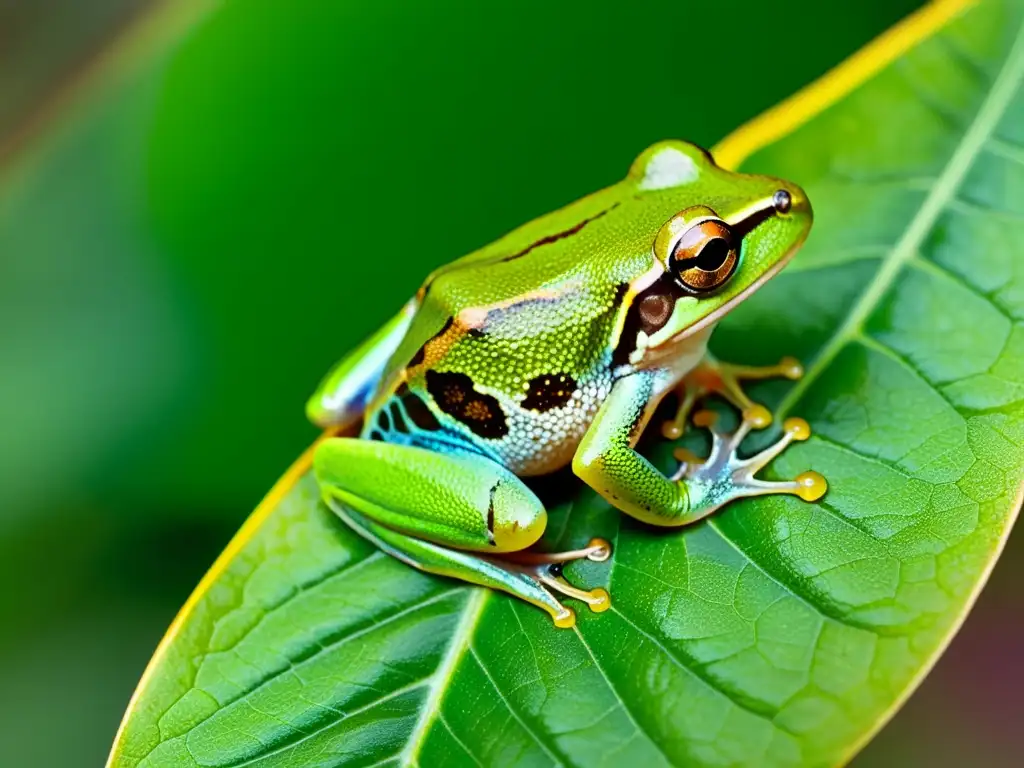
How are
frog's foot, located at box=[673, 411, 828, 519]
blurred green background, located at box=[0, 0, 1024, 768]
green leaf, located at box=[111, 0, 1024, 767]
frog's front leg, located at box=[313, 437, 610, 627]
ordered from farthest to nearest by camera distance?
blurred green background, located at box=[0, 0, 1024, 768] → frog's front leg, located at box=[313, 437, 610, 627] → frog's foot, located at box=[673, 411, 828, 519] → green leaf, located at box=[111, 0, 1024, 767]

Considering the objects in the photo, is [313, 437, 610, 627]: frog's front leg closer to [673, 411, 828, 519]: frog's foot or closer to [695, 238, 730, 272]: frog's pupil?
[673, 411, 828, 519]: frog's foot

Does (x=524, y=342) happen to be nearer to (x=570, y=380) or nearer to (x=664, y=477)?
(x=570, y=380)

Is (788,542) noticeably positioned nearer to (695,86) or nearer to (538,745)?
(538,745)

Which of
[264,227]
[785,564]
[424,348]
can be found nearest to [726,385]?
[785,564]

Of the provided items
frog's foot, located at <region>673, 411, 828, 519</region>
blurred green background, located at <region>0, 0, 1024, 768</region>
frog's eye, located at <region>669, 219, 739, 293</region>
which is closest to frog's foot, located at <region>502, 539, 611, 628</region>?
frog's foot, located at <region>673, 411, 828, 519</region>

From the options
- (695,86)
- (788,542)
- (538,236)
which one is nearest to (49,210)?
(538,236)
